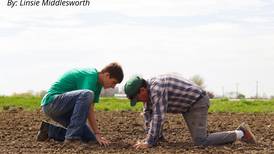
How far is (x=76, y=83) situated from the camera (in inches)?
308

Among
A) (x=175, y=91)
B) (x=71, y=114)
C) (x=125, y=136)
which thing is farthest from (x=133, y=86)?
(x=125, y=136)

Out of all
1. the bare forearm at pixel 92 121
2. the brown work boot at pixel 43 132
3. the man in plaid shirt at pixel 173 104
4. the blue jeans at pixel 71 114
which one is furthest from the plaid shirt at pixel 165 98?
the brown work boot at pixel 43 132

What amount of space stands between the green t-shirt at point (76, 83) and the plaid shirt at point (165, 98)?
0.69 metres

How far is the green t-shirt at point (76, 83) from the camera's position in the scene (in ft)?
24.9

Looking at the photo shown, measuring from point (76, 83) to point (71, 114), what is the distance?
448 millimetres

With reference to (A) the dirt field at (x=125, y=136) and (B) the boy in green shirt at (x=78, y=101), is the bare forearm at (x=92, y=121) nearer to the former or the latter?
(B) the boy in green shirt at (x=78, y=101)

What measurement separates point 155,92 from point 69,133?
1274mm

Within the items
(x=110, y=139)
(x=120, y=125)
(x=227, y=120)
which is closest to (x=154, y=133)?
(x=110, y=139)

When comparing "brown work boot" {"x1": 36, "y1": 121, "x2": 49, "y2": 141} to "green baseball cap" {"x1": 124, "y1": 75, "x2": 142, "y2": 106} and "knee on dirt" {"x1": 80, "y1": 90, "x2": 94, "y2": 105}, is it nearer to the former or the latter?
"knee on dirt" {"x1": 80, "y1": 90, "x2": 94, "y2": 105}

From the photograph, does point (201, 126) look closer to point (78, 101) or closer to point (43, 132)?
point (78, 101)

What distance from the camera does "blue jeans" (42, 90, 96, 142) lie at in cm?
749

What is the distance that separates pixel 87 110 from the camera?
24.8ft

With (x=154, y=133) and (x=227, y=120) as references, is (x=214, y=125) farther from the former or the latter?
(x=154, y=133)

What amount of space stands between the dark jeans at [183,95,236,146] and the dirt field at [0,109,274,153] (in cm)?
14
